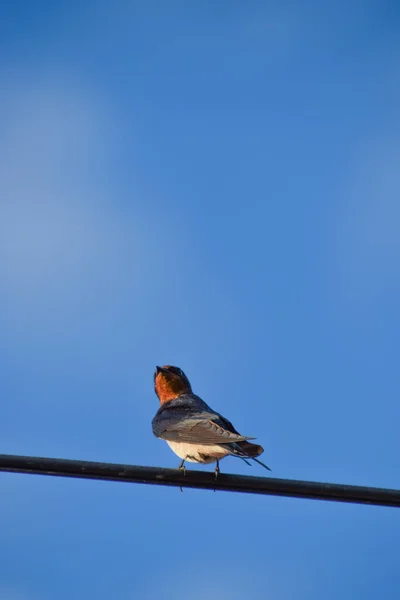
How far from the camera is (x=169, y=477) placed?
4.77 m

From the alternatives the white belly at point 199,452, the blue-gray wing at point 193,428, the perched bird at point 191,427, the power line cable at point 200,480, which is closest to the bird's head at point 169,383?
the perched bird at point 191,427

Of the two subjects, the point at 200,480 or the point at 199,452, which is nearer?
the point at 200,480

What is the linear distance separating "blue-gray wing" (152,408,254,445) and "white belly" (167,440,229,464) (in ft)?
0.35

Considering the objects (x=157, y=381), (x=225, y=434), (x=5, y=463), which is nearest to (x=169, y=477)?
(x=5, y=463)

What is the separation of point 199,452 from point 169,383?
8.68 ft

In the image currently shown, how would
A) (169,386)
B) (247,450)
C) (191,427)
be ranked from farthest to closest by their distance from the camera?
(169,386), (191,427), (247,450)

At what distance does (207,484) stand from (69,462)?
85 centimetres

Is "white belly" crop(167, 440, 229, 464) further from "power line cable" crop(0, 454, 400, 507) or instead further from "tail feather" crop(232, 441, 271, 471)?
"power line cable" crop(0, 454, 400, 507)

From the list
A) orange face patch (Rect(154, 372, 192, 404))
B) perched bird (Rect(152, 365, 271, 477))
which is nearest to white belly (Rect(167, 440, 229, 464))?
perched bird (Rect(152, 365, 271, 477))

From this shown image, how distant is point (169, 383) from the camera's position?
9836 mm

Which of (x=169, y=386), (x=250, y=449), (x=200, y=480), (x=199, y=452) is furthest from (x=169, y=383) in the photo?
(x=200, y=480)

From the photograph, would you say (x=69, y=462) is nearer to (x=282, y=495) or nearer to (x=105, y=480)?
(x=105, y=480)

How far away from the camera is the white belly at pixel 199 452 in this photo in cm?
696

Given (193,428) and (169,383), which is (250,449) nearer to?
(193,428)
